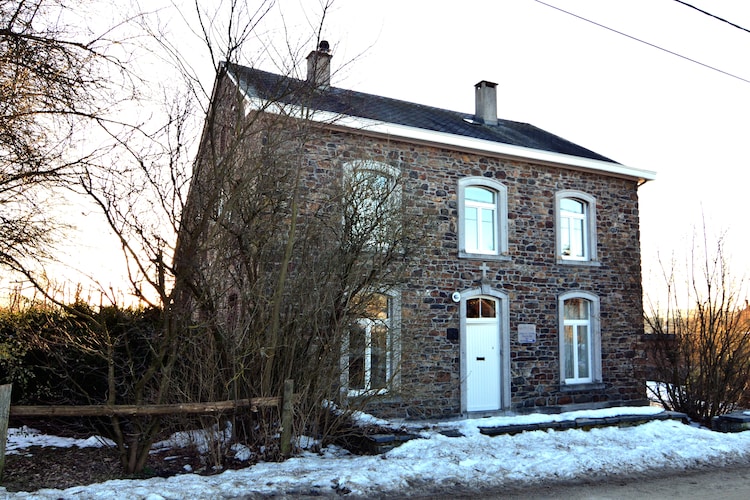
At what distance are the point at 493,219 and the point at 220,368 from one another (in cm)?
791

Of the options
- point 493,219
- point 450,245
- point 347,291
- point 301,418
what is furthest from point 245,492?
point 493,219

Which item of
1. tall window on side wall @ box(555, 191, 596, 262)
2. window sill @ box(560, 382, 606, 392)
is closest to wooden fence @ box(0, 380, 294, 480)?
window sill @ box(560, 382, 606, 392)

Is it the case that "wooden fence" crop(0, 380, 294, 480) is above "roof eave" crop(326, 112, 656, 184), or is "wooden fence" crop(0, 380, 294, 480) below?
below

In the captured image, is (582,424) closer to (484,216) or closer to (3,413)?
(484,216)

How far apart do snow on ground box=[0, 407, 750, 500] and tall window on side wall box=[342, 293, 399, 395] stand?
86 cm

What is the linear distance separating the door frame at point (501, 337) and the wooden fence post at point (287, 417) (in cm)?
586

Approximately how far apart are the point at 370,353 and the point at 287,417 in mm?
1610

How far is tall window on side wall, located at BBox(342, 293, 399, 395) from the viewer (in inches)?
319

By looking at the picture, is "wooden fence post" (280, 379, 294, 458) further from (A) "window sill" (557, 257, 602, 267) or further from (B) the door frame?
(A) "window sill" (557, 257, 602, 267)

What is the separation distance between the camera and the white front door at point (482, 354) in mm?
12820

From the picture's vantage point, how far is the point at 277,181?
7578 millimetres

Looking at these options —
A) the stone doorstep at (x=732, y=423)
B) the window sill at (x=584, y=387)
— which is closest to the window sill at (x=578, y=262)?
the window sill at (x=584, y=387)

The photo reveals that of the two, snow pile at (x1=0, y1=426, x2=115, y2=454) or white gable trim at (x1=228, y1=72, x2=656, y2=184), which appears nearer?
snow pile at (x1=0, y1=426, x2=115, y2=454)

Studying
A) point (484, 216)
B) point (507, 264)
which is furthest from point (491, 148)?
point (507, 264)
